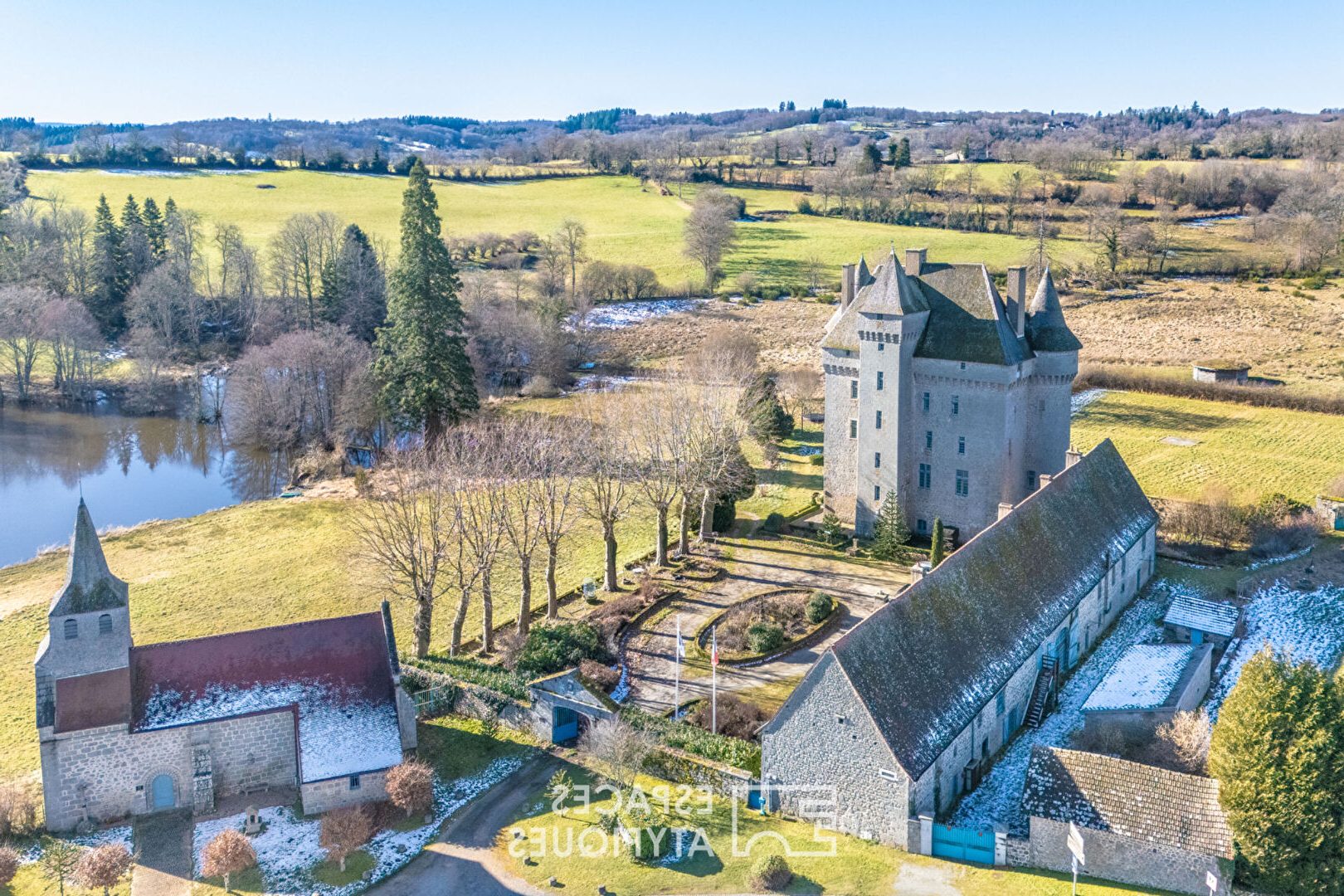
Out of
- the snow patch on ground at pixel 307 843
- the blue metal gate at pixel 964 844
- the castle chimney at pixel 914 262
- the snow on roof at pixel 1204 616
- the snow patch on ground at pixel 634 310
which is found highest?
the castle chimney at pixel 914 262

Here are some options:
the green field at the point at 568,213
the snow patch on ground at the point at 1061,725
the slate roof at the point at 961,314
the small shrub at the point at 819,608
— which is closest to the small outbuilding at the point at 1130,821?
the snow patch on ground at the point at 1061,725

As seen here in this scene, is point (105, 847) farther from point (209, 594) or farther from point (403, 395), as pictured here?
point (403, 395)

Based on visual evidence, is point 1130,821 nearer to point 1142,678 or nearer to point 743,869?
point 743,869

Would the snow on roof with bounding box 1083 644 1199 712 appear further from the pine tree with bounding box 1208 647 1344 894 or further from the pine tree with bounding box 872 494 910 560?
the pine tree with bounding box 872 494 910 560

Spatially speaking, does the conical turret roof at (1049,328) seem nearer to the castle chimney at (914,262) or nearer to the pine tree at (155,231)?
the castle chimney at (914,262)

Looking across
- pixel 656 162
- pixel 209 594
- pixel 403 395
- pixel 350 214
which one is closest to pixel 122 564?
pixel 209 594
